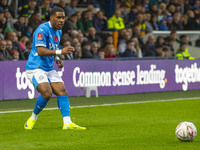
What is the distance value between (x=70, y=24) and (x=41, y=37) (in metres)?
9.72

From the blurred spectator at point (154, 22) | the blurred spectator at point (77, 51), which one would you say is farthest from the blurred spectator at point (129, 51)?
the blurred spectator at point (154, 22)

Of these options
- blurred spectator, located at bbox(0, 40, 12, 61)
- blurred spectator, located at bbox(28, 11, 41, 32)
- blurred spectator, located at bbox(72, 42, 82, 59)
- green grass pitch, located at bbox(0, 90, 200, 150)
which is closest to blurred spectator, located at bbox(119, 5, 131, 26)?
blurred spectator, located at bbox(72, 42, 82, 59)

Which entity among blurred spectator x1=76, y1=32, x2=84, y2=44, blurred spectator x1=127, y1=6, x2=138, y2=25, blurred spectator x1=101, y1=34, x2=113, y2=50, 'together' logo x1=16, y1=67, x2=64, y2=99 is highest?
blurred spectator x1=127, y1=6, x2=138, y2=25

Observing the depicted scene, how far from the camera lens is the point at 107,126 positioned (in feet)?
35.0

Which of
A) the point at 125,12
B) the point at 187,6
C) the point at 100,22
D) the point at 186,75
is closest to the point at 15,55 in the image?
the point at 100,22

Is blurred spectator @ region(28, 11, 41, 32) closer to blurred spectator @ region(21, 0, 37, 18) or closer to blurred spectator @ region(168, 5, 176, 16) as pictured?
blurred spectator @ region(21, 0, 37, 18)

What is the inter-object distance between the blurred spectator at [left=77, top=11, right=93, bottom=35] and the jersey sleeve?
10.6 meters

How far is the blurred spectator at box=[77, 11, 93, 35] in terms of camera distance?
67.3ft

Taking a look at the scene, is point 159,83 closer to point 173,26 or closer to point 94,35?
point 94,35

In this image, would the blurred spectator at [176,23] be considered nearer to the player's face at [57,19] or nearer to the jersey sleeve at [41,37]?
the player's face at [57,19]

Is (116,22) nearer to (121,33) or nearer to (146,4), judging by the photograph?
(121,33)

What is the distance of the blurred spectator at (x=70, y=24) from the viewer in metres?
19.4

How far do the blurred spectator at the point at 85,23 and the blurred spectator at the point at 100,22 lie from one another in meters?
0.78

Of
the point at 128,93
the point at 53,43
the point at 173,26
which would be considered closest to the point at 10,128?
the point at 53,43
